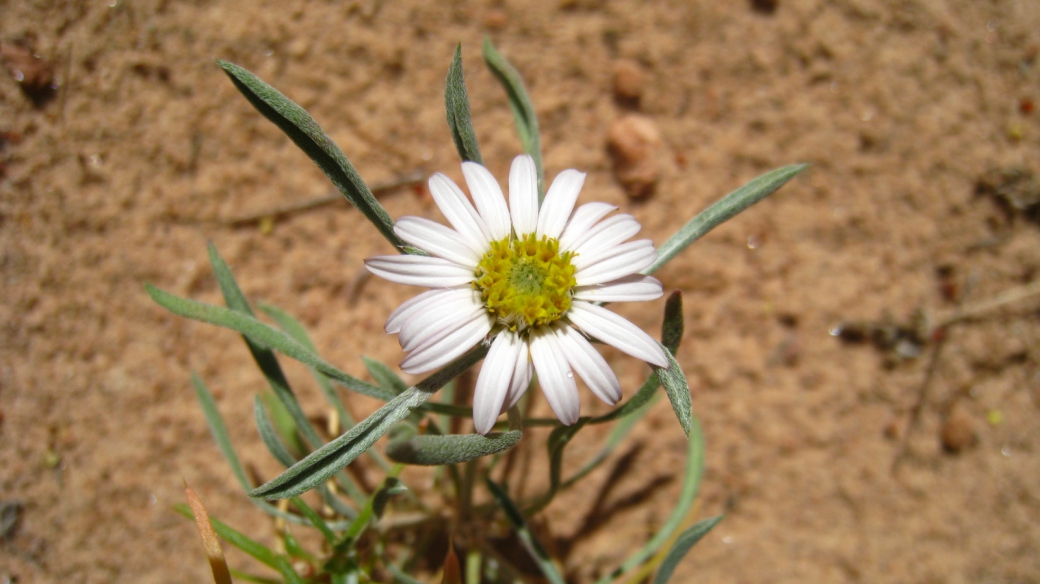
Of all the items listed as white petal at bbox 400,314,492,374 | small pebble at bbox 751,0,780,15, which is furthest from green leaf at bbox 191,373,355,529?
small pebble at bbox 751,0,780,15

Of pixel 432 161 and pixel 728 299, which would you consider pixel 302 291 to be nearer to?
pixel 432 161

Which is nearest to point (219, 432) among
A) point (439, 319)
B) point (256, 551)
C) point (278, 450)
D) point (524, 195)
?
point (278, 450)

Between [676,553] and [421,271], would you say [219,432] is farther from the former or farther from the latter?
[676,553]

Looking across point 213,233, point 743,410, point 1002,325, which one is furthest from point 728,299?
point 213,233

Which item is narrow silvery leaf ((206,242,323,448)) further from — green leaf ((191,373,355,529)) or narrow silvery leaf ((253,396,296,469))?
green leaf ((191,373,355,529))

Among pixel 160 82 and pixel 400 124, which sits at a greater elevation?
pixel 160 82

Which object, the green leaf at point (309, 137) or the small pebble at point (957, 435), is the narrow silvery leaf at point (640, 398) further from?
the small pebble at point (957, 435)
